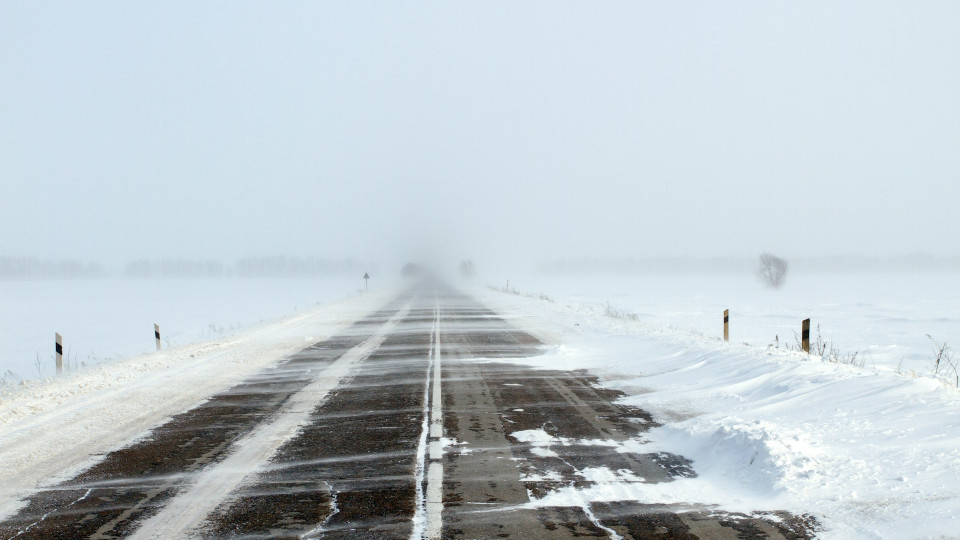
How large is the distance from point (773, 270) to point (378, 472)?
84485 mm

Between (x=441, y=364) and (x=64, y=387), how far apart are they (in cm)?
667

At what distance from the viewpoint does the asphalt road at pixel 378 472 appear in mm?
4691

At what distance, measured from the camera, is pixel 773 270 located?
8238 centimetres

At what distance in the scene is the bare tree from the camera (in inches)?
3221

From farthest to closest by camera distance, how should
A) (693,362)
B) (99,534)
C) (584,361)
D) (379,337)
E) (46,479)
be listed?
(379,337)
(584,361)
(693,362)
(46,479)
(99,534)

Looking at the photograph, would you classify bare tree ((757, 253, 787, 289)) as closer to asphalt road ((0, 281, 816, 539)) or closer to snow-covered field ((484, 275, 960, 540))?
snow-covered field ((484, 275, 960, 540))

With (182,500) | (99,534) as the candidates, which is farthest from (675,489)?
(99,534)

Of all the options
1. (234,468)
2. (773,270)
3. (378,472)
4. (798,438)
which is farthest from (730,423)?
(773,270)

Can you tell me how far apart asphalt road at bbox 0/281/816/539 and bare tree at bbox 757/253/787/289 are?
257ft

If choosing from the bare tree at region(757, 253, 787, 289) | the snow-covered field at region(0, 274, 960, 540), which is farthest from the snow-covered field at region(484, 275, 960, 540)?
the bare tree at region(757, 253, 787, 289)

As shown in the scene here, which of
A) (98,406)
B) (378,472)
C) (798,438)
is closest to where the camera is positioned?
(378,472)

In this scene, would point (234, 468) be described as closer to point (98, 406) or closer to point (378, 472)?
point (378, 472)

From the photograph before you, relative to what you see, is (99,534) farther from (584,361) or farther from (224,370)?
(584,361)

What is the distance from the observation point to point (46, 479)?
19.7ft
